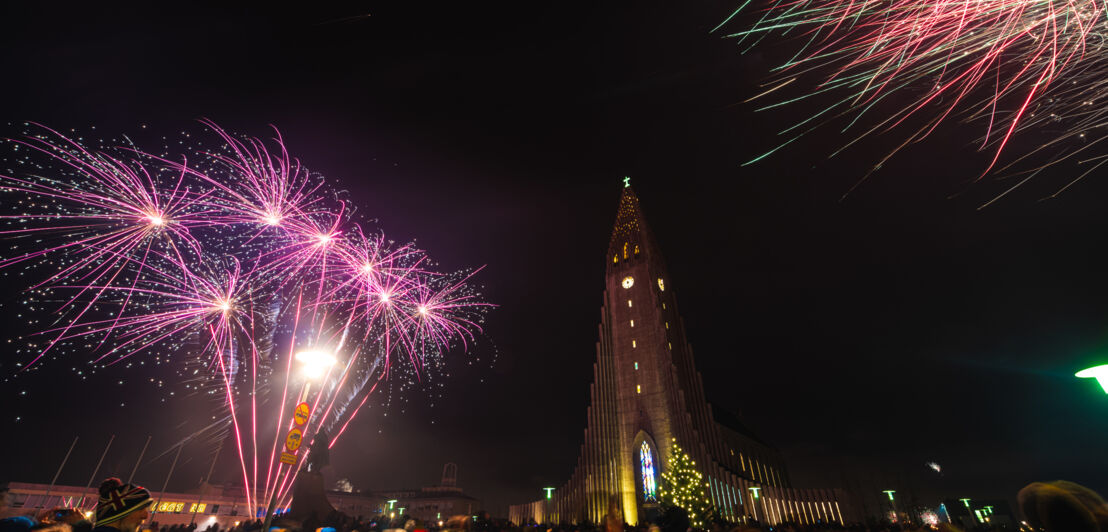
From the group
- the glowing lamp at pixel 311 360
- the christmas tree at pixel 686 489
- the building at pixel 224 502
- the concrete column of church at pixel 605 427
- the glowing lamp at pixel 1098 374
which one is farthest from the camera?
the building at pixel 224 502

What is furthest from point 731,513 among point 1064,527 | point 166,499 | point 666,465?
point 166,499

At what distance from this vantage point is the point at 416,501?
279 ft

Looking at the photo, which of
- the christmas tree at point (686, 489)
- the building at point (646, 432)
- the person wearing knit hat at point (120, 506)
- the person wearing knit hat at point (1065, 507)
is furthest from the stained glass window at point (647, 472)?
the person wearing knit hat at point (120, 506)

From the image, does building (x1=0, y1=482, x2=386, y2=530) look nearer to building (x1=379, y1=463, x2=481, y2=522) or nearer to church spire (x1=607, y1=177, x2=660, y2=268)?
building (x1=379, y1=463, x2=481, y2=522)

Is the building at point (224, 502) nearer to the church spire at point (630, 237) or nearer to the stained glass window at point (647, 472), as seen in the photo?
the stained glass window at point (647, 472)

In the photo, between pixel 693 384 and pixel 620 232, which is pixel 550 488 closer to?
pixel 693 384

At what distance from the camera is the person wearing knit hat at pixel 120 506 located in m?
5.22

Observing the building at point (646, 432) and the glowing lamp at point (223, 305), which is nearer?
the glowing lamp at point (223, 305)

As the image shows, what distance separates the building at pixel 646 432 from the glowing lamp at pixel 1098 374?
121ft

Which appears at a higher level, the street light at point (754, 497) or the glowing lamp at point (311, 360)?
the glowing lamp at point (311, 360)

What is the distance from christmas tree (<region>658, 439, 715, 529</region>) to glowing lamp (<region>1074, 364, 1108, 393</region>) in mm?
33901

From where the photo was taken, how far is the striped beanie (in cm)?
520

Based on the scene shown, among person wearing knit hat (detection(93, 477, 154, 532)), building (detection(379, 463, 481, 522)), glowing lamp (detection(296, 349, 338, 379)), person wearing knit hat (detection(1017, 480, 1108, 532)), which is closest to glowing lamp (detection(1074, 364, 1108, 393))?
person wearing knit hat (detection(1017, 480, 1108, 532))

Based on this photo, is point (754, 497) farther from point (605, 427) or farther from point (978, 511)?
point (978, 511)
